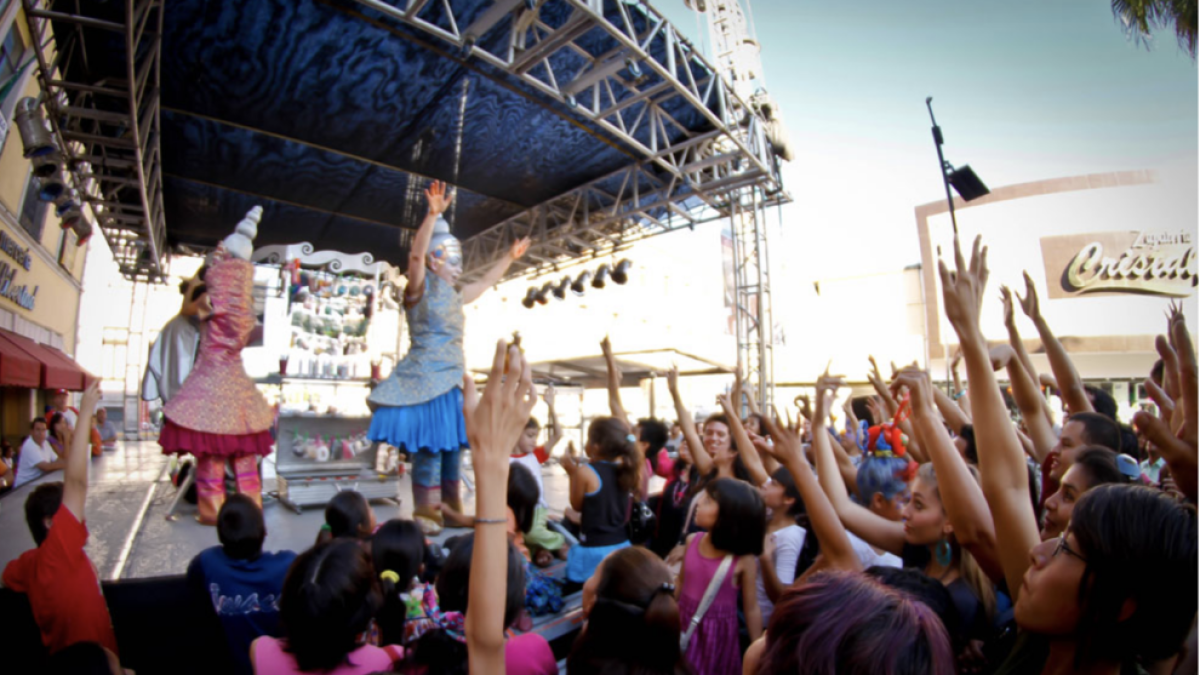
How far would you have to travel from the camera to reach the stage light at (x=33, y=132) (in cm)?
572

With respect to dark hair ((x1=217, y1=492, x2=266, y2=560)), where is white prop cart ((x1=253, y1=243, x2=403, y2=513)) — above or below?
above

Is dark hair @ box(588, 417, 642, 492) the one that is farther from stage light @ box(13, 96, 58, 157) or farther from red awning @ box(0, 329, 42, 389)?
red awning @ box(0, 329, 42, 389)

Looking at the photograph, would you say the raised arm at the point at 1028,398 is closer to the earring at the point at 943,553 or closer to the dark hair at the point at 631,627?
the earring at the point at 943,553

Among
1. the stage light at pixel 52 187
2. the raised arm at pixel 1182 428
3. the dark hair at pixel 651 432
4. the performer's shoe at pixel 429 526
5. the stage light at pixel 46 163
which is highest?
the stage light at pixel 46 163

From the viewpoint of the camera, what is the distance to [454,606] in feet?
6.24

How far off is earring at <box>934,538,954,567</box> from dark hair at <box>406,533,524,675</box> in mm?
1212

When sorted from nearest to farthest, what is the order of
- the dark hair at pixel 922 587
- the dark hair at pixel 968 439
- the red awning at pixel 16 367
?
the dark hair at pixel 922 587 → the dark hair at pixel 968 439 → the red awning at pixel 16 367

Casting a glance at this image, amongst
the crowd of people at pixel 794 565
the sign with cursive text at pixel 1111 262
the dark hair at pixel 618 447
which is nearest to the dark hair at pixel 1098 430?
the crowd of people at pixel 794 565

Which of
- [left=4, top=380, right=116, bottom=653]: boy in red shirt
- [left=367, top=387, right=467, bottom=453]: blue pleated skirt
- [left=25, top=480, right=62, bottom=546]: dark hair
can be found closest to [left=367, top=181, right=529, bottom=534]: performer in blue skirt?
[left=367, top=387, right=467, bottom=453]: blue pleated skirt

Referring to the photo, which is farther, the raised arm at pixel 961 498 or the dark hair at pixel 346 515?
the dark hair at pixel 346 515

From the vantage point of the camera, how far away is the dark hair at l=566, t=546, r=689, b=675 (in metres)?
1.48

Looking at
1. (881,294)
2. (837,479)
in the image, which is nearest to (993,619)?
(837,479)

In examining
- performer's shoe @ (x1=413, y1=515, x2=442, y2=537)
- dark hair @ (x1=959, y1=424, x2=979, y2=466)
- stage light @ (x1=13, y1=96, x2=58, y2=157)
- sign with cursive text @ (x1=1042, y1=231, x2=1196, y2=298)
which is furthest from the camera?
sign with cursive text @ (x1=1042, y1=231, x2=1196, y2=298)

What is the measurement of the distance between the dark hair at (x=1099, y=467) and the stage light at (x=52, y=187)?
27.3 feet
